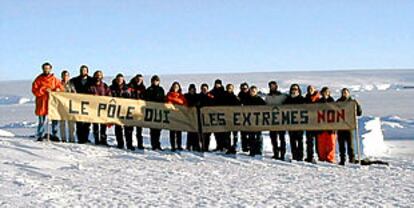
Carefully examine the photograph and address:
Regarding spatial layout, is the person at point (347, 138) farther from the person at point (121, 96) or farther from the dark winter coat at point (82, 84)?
the dark winter coat at point (82, 84)

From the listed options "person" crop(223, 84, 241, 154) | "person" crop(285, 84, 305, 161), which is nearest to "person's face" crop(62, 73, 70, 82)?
"person" crop(223, 84, 241, 154)

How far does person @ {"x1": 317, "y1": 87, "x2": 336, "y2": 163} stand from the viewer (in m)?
11.7

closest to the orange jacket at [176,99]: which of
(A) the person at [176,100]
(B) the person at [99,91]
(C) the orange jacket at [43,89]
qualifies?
(A) the person at [176,100]

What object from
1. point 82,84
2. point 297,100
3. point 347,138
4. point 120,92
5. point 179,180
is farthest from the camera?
point 120,92

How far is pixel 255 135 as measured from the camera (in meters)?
12.2

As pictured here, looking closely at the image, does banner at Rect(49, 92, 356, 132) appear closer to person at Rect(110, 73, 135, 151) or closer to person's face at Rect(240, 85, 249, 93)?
person at Rect(110, 73, 135, 151)

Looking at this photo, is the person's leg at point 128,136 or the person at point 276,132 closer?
the person at point 276,132

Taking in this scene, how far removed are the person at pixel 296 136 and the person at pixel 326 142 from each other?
0.41 meters

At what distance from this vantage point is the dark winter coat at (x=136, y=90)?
12.7 meters

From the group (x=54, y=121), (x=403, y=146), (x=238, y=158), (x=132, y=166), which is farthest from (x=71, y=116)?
(x=403, y=146)

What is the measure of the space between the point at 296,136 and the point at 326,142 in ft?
1.97

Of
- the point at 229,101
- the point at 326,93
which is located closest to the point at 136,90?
the point at 229,101

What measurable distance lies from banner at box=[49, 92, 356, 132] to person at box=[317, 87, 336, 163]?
14 cm

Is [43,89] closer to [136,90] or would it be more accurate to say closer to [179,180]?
[136,90]
